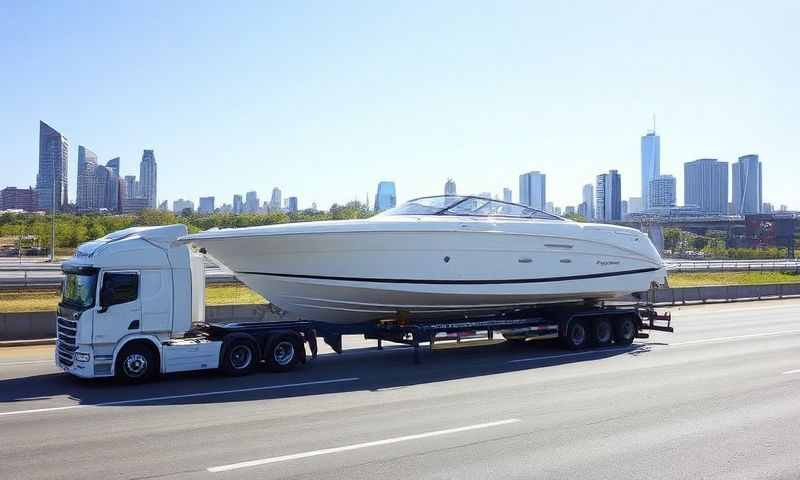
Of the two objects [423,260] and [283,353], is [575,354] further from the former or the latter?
[283,353]

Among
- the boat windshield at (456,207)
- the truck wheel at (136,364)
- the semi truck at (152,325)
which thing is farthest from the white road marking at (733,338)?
the truck wheel at (136,364)

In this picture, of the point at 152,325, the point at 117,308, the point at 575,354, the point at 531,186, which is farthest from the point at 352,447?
the point at 531,186

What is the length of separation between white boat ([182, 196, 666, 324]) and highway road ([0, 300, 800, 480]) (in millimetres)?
1424

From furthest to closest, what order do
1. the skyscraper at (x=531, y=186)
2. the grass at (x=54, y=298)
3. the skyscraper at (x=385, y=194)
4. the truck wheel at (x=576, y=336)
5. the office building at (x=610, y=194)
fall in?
the office building at (x=610, y=194) < the skyscraper at (x=531, y=186) < the skyscraper at (x=385, y=194) < the grass at (x=54, y=298) < the truck wheel at (x=576, y=336)

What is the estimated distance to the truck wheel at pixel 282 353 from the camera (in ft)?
44.3

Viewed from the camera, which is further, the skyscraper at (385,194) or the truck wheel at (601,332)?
the skyscraper at (385,194)

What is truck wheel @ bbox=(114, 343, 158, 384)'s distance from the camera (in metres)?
12.2

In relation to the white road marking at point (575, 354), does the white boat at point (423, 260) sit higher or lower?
higher

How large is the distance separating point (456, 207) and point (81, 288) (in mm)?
8299

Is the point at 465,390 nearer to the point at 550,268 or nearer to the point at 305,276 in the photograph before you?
the point at 305,276

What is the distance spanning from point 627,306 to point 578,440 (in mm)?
11401

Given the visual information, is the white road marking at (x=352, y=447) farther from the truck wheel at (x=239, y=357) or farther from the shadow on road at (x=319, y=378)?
the truck wheel at (x=239, y=357)

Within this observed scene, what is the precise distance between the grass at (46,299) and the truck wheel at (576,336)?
11373mm

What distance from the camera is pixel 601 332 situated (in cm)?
1795
